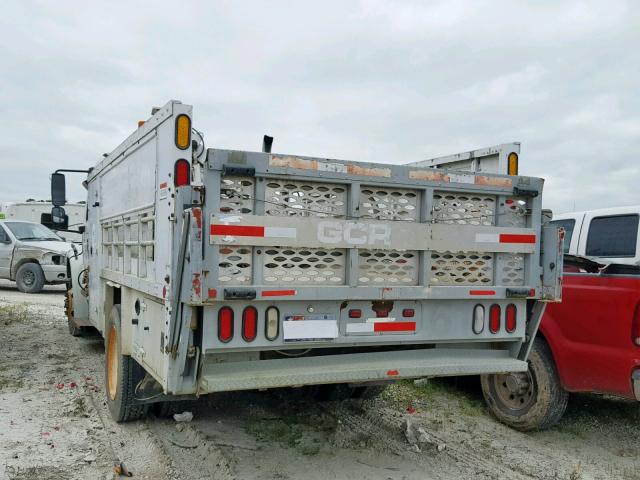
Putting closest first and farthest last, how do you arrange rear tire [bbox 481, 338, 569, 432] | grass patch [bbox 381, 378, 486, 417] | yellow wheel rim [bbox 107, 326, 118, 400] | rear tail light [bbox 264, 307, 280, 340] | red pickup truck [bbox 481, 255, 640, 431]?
rear tail light [bbox 264, 307, 280, 340], red pickup truck [bbox 481, 255, 640, 431], rear tire [bbox 481, 338, 569, 432], yellow wheel rim [bbox 107, 326, 118, 400], grass patch [bbox 381, 378, 486, 417]

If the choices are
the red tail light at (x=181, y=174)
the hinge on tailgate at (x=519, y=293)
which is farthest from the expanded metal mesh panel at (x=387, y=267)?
the red tail light at (x=181, y=174)

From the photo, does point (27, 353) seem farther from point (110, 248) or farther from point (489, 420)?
point (489, 420)

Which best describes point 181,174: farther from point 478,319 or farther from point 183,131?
point 478,319

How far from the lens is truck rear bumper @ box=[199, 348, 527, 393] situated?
3648 mm

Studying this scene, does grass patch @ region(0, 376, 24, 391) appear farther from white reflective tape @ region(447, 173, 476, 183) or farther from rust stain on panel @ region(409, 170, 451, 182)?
white reflective tape @ region(447, 173, 476, 183)

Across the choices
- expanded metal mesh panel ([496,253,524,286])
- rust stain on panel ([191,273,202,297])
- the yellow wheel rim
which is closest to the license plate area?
rust stain on panel ([191,273,202,297])

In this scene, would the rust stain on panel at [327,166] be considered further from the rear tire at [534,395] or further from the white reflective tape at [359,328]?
the rear tire at [534,395]

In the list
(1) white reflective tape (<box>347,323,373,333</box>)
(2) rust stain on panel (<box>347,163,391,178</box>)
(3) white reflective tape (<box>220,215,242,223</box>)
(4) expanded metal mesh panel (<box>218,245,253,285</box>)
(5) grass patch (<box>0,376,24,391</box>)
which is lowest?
(5) grass patch (<box>0,376,24,391</box>)

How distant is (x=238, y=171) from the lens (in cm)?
354

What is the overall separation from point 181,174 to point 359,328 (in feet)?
5.08

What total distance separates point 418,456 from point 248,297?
6.53 ft

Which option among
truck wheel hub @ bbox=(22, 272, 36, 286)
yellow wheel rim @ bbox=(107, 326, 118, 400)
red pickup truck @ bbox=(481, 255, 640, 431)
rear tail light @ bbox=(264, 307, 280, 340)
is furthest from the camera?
truck wheel hub @ bbox=(22, 272, 36, 286)

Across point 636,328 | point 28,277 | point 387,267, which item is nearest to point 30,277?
point 28,277

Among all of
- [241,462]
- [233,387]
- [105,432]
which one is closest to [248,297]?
[233,387]
